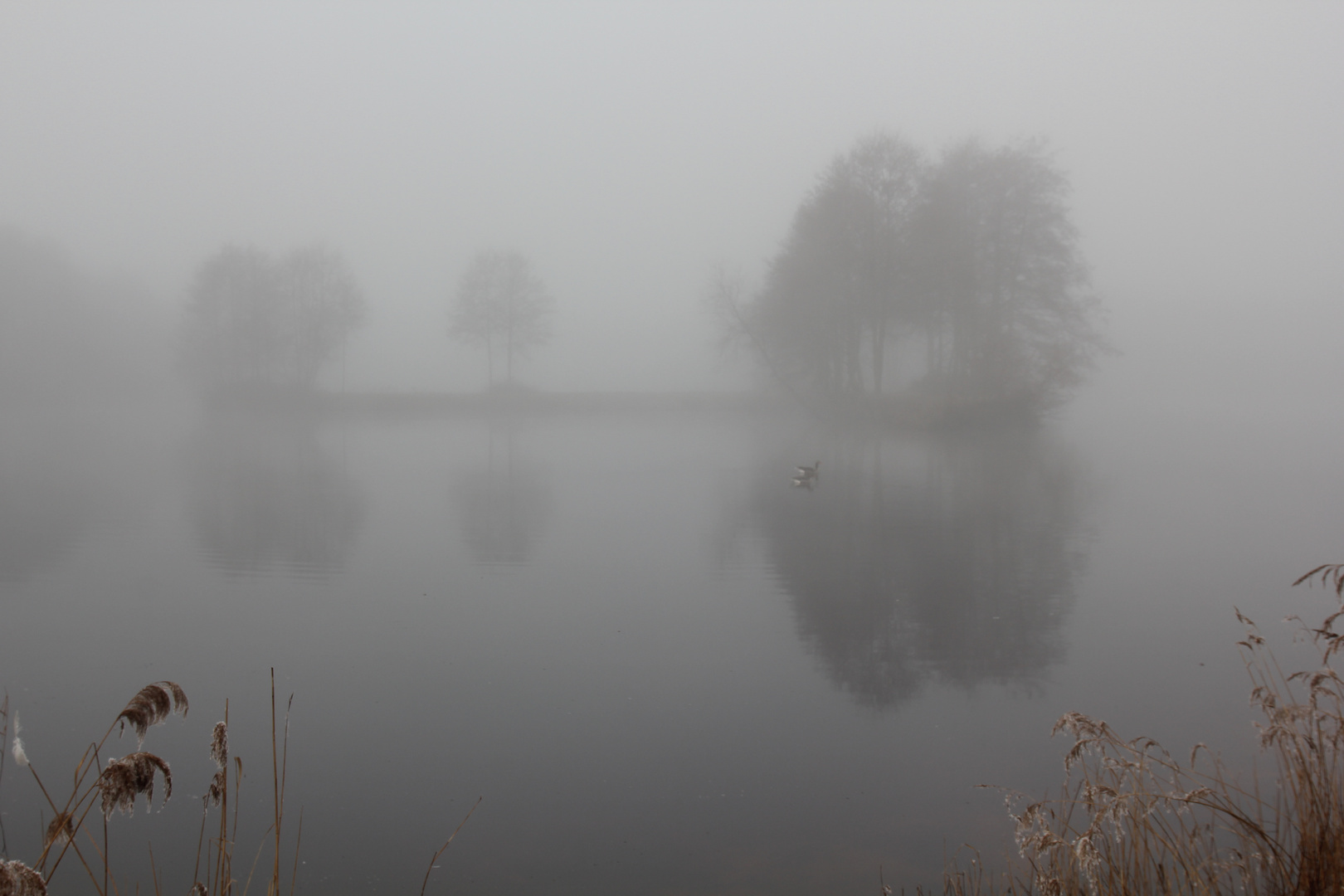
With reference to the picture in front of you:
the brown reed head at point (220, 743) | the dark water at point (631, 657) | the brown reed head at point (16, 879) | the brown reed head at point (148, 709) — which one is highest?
the brown reed head at point (148, 709)

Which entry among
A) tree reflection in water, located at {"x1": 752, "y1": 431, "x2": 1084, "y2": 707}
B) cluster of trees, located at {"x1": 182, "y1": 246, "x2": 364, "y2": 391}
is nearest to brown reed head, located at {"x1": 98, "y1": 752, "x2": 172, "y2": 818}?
tree reflection in water, located at {"x1": 752, "y1": 431, "x2": 1084, "y2": 707}

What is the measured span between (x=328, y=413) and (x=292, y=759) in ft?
123

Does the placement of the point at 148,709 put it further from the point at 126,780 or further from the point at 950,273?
Result: the point at 950,273

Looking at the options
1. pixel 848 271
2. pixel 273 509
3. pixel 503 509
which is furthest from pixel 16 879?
pixel 848 271

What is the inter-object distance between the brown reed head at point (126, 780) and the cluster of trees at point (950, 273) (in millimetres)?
22698

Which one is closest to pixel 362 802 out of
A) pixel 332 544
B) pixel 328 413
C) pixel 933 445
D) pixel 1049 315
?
pixel 332 544

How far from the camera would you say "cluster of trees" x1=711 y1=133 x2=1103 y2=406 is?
74.6 feet

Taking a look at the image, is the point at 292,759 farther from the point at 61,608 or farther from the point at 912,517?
the point at 912,517

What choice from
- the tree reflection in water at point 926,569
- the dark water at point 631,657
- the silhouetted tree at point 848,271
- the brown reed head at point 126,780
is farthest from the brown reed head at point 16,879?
the silhouetted tree at point 848,271

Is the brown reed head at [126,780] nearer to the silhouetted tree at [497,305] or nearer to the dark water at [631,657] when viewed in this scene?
the dark water at [631,657]

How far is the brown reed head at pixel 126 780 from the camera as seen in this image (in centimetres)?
136

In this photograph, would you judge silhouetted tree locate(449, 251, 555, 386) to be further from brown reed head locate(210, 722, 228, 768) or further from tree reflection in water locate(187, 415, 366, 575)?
brown reed head locate(210, 722, 228, 768)

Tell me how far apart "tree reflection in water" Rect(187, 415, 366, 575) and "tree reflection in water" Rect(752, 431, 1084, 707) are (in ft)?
15.3

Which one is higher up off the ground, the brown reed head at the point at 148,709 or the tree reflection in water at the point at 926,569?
the brown reed head at the point at 148,709
